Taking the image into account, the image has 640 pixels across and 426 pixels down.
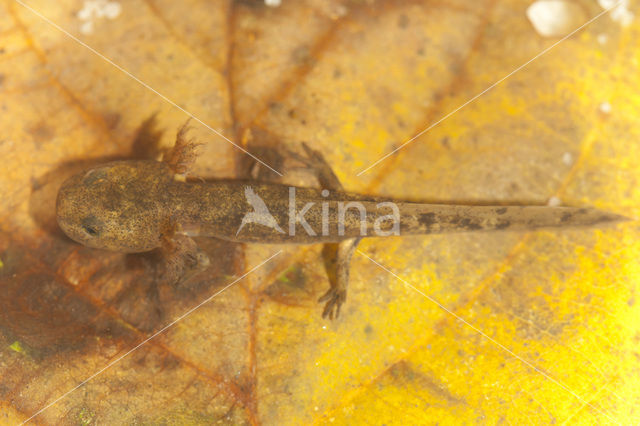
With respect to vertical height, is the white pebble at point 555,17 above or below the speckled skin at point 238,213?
above

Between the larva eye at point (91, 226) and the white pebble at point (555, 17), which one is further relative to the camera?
the white pebble at point (555, 17)

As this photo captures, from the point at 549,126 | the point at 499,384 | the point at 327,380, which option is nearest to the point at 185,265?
the point at 327,380

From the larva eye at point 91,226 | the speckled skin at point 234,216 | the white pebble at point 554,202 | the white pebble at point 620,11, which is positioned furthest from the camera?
the white pebble at point 620,11

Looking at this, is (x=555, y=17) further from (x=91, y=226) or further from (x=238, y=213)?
(x=91, y=226)

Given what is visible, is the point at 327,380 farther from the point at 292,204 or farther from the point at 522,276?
the point at 522,276

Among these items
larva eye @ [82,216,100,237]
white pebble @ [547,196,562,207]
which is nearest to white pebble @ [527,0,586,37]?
white pebble @ [547,196,562,207]

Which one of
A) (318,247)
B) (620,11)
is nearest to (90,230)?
(318,247)

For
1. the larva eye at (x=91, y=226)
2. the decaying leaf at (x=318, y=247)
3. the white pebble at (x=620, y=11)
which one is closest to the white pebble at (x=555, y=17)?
the decaying leaf at (x=318, y=247)

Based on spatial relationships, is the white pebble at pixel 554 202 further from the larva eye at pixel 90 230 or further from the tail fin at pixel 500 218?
the larva eye at pixel 90 230
